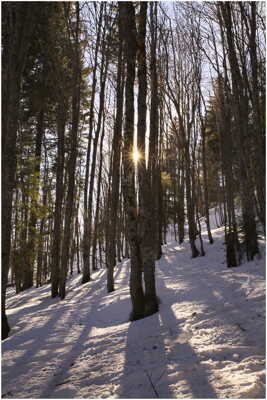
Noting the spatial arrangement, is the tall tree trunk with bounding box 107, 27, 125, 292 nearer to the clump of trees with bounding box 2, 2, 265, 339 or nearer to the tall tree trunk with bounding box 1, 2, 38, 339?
the clump of trees with bounding box 2, 2, 265, 339

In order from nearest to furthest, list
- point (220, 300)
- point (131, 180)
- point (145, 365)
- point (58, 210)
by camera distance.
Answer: point (145, 365)
point (220, 300)
point (131, 180)
point (58, 210)

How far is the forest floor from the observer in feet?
9.00

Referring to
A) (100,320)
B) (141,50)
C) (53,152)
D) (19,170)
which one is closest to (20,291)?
(53,152)

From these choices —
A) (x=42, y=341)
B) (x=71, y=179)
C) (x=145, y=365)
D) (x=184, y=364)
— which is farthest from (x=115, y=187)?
(x=184, y=364)

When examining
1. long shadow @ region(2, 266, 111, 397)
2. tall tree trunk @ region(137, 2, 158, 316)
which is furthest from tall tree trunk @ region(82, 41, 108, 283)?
tall tree trunk @ region(137, 2, 158, 316)

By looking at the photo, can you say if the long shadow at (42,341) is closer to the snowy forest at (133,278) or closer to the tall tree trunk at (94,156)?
the snowy forest at (133,278)

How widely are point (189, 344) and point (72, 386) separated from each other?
1.46m

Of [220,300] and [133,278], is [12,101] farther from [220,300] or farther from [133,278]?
[220,300]

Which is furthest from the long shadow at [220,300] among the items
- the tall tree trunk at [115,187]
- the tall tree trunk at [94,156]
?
the tall tree trunk at [94,156]

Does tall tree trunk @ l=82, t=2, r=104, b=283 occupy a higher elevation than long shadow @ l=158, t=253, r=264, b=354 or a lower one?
higher

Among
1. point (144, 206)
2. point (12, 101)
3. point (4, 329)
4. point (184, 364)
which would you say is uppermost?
point (12, 101)

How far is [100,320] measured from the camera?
6059mm

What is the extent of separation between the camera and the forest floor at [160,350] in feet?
9.00

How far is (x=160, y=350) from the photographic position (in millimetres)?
3639
